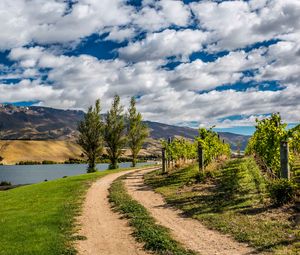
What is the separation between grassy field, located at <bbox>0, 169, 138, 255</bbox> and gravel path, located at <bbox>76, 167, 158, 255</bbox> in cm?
72

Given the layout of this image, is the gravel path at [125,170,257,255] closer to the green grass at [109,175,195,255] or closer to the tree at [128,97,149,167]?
the green grass at [109,175,195,255]

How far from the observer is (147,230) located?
20047 mm

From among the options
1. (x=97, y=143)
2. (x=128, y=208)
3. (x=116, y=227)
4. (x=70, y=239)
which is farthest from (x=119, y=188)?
(x=97, y=143)

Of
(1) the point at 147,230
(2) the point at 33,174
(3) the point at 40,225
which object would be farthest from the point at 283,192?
(2) the point at 33,174

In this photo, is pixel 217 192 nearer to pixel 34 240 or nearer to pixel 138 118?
pixel 34 240

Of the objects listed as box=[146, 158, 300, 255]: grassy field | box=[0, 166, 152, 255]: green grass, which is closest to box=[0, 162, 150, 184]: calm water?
box=[0, 166, 152, 255]: green grass

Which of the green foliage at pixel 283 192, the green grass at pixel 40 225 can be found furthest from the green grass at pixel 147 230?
the green foliage at pixel 283 192

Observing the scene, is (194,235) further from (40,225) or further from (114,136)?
(114,136)

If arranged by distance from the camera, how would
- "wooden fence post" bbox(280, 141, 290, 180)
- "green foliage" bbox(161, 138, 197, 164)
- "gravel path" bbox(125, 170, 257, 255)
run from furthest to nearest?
"green foliage" bbox(161, 138, 197, 164) → "wooden fence post" bbox(280, 141, 290, 180) → "gravel path" bbox(125, 170, 257, 255)

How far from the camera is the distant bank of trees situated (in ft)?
281

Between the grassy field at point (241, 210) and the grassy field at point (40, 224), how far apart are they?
7806 millimetres

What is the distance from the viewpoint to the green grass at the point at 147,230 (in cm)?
1666

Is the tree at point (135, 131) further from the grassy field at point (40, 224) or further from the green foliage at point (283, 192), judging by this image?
the green foliage at point (283, 192)

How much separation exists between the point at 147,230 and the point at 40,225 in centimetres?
723
